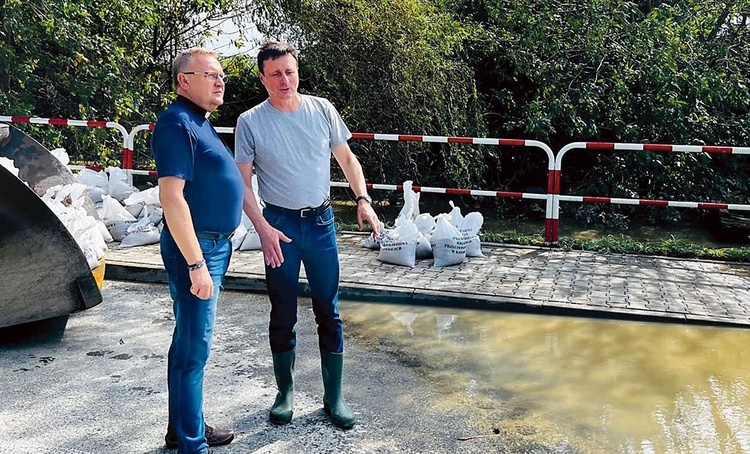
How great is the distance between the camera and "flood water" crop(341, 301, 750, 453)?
13.5 ft

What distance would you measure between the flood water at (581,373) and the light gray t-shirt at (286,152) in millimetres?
1463

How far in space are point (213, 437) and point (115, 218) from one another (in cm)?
528

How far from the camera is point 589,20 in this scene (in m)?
11.2

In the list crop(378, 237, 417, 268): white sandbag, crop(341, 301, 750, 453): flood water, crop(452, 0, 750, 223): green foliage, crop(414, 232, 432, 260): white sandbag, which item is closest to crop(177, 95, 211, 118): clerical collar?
crop(341, 301, 750, 453): flood water

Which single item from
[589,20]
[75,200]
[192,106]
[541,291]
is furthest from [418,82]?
[192,106]

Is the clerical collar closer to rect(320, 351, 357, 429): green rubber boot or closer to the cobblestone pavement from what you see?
rect(320, 351, 357, 429): green rubber boot

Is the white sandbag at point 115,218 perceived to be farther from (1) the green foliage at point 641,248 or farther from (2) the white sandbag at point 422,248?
(1) the green foliage at point 641,248

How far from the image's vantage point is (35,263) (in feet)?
16.7

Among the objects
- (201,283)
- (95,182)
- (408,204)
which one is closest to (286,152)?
(201,283)

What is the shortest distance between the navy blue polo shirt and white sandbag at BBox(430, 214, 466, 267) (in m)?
4.44

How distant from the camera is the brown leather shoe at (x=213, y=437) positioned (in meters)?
3.76

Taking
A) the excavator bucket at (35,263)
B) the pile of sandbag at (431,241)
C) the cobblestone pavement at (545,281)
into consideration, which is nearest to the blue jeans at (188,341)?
the excavator bucket at (35,263)

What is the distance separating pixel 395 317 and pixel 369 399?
1828mm

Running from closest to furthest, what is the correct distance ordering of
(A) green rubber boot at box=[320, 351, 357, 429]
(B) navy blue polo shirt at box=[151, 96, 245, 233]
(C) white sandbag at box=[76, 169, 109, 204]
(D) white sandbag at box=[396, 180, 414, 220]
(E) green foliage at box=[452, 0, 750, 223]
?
(B) navy blue polo shirt at box=[151, 96, 245, 233]
(A) green rubber boot at box=[320, 351, 357, 429]
(D) white sandbag at box=[396, 180, 414, 220]
(C) white sandbag at box=[76, 169, 109, 204]
(E) green foliage at box=[452, 0, 750, 223]
